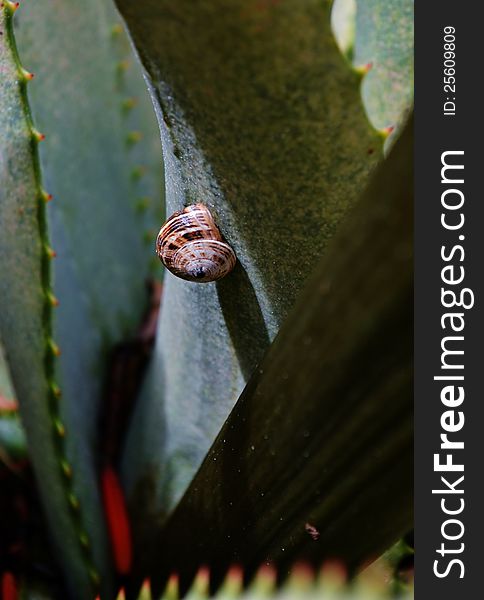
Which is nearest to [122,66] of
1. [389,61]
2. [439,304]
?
[389,61]

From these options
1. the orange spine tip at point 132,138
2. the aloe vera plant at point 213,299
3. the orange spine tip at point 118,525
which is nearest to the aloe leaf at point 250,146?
the aloe vera plant at point 213,299

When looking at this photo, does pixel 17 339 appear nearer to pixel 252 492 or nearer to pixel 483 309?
pixel 252 492

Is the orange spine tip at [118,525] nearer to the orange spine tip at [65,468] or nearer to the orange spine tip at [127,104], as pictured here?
the orange spine tip at [65,468]

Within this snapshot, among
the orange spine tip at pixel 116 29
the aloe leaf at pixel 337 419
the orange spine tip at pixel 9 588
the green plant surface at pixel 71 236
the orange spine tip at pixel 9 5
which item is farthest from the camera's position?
the orange spine tip at pixel 116 29

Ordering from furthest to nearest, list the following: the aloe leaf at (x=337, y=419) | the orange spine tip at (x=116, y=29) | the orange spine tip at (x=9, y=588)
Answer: the orange spine tip at (x=116, y=29) < the orange spine tip at (x=9, y=588) < the aloe leaf at (x=337, y=419)

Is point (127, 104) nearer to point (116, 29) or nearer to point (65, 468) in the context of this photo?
point (116, 29)

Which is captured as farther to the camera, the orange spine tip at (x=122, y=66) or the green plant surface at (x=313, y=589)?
the orange spine tip at (x=122, y=66)

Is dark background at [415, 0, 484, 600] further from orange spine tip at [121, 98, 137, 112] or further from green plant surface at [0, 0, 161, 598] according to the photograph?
orange spine tip at [121, 98, 137, 112]
